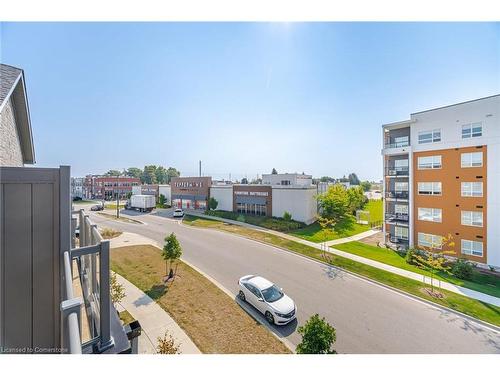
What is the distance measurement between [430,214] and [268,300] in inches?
606

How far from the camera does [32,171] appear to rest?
3033 millimetres

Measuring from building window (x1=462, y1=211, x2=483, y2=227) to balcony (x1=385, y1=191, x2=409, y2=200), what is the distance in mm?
3566

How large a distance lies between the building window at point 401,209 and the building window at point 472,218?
3509 millimetres

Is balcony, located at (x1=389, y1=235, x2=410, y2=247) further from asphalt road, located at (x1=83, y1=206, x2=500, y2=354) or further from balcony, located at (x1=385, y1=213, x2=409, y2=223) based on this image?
asphalt road, located at (x1=83, y1=206, x2=500, y2=354)

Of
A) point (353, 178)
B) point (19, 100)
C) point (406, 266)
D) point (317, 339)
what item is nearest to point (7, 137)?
point (19, 100)

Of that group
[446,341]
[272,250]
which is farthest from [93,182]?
[446,341]

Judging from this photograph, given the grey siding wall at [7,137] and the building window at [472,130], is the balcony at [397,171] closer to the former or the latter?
the building window at [472,130]

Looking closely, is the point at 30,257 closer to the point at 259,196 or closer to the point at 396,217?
the point at 396,217

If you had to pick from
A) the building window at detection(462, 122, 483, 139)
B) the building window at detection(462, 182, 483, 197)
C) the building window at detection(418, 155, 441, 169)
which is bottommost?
the building window at detection(462, 182, 483, 197)

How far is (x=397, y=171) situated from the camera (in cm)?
1852

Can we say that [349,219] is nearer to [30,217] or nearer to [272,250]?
[272,250]

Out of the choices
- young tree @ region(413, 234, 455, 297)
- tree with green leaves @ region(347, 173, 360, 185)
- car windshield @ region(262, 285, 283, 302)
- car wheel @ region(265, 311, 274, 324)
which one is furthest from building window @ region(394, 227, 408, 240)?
tree with green leaves @ region(347, 173, 360, 185)

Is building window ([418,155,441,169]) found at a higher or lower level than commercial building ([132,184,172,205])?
higher

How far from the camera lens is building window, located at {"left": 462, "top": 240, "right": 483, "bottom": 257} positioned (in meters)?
14.8
